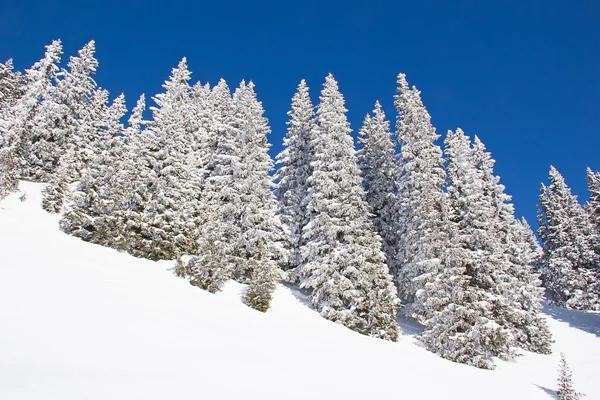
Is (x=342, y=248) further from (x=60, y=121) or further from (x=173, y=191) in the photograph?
(x=60, y=121)

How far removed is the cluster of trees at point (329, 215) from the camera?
23.9m

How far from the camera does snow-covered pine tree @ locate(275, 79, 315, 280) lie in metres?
31.4

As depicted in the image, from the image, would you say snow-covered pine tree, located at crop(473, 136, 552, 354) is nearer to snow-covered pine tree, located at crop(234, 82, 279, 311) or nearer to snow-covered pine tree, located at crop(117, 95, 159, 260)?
snow-covered pine tree, located at crop(234, 82, 279, 311)

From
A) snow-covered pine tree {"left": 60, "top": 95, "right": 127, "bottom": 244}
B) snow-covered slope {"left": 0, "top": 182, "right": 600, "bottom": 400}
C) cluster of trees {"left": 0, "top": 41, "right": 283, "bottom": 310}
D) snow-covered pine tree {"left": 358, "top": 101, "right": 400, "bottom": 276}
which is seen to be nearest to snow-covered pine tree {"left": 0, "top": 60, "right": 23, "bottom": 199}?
cluster of trees {"left": 0, "top": 41, "right": 283, "bottom": 310}

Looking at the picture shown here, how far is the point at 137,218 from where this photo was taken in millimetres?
25625

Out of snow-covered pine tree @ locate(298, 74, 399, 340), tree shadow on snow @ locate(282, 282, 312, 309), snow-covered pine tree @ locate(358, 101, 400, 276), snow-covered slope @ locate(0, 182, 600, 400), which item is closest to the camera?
snow-covered slope @ locate(0, 182, 600, 400)

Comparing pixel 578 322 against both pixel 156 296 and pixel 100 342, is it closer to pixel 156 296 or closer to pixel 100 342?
pixel 156 296

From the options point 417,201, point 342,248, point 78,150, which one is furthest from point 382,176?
point 78,150

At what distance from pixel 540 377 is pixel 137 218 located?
27559 mm

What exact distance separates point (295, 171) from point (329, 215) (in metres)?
8.85

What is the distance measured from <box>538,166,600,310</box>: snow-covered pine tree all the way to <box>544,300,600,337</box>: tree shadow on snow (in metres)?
3.23

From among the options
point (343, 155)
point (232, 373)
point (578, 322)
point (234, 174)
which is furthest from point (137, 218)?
point (578, 322)

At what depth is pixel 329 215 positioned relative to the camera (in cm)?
2670

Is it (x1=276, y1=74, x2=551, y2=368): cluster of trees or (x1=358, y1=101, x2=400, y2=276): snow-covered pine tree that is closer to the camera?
(x1=276, y1=74, x2=551, y2=368): cluster of trees
